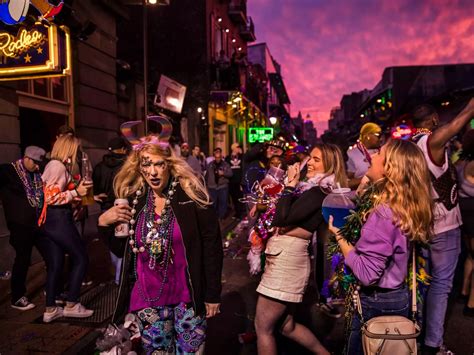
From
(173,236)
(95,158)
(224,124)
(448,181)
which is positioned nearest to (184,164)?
(173,236)

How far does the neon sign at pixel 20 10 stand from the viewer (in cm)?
561

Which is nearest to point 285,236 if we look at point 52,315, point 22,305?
point 52,315

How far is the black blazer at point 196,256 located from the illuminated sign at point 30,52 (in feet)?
14.1

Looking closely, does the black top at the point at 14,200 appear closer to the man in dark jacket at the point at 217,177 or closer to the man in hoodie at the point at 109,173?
the man in hoodie at the point at 109,173

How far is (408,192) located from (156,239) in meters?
1.60

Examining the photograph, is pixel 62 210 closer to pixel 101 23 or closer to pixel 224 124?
pixel 101 23

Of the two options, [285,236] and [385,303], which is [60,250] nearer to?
[285,236]

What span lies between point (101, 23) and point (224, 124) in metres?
16.1

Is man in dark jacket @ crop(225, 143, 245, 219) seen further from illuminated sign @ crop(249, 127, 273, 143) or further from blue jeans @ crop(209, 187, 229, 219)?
illuminated sign @ crop(249, 127, 273, 143)

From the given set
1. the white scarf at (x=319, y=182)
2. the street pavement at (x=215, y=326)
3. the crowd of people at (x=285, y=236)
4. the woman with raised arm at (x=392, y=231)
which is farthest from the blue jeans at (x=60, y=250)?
the woman with raised arm at (x=392, y=231)

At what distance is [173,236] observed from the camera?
9.08ft

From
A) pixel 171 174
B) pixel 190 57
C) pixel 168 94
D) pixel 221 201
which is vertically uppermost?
pixel 190 57

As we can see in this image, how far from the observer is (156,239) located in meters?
2.72

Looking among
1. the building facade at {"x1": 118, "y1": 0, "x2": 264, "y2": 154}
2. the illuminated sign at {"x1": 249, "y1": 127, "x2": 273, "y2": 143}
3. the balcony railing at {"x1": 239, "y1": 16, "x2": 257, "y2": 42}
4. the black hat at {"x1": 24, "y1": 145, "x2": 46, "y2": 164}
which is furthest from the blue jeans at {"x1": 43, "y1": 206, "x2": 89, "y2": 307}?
the balcony railing at {"x1": 239, "y1": 16, "x2": 257, "y2": 42}
